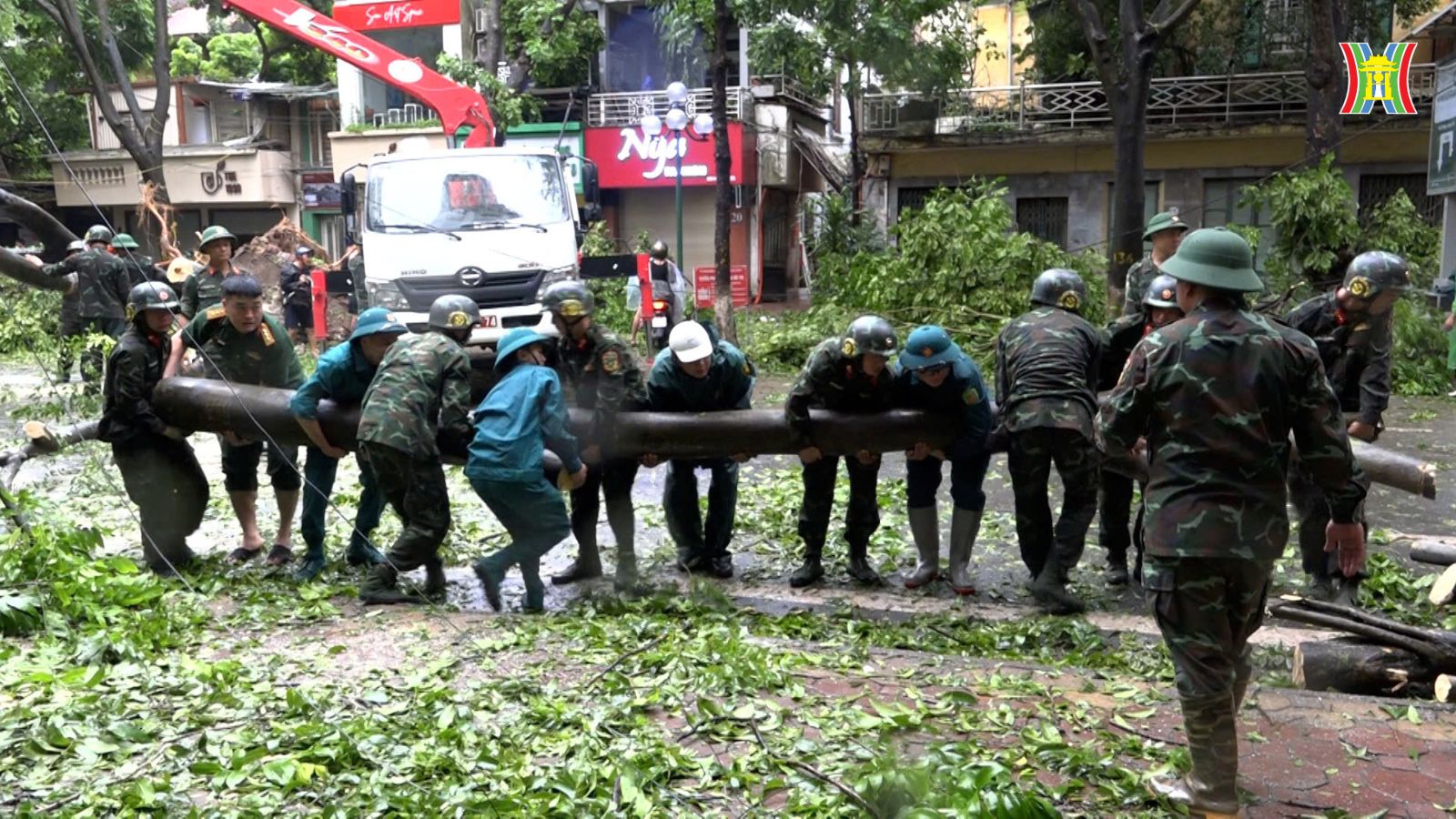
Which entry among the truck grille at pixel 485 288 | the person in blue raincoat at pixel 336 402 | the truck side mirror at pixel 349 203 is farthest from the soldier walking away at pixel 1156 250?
the truck side mirror at pixel 349 203

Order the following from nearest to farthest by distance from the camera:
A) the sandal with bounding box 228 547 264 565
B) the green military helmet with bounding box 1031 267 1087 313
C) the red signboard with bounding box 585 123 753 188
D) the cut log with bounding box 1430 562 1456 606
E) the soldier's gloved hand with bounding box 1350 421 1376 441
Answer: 1. the cut log with bounding box 1430 562 1456 606
2. the soldier's gloved hand with bounding box 1350 421 1376 441
3. the green military helmet with bounding box 1031 267 1087 313
4. the sandal with bounding box 228 547 264 565
5. the red signboard with bounding box 585 123 753 188

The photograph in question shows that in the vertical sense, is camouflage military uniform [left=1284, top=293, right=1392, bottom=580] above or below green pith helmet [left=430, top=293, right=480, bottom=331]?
below

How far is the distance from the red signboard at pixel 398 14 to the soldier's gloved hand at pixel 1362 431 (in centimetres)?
2395

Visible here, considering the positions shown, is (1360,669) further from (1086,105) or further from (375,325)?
(1086,105)

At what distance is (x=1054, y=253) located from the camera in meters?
15.5

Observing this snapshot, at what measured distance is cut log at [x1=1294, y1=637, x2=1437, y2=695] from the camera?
17.7 feet

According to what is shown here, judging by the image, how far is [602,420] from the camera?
7.35m

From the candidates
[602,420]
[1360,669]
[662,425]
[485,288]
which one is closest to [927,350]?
[662,425]

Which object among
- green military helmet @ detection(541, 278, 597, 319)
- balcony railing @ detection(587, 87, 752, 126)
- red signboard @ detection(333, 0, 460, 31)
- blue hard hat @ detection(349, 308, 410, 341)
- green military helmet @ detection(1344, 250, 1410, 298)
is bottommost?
blue hard hat @ detection(349, 308, 410, 341)

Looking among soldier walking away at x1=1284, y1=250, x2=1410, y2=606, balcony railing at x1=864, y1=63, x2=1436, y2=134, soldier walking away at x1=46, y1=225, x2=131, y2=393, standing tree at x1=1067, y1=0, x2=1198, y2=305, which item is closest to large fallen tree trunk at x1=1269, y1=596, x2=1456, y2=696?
soldier walking away at x1=1284, y1=250, x2=1410, y2=606

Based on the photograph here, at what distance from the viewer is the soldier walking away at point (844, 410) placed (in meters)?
6.89

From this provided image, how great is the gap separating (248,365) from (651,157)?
65.7ft

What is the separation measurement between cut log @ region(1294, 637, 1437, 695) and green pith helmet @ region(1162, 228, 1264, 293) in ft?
7.30

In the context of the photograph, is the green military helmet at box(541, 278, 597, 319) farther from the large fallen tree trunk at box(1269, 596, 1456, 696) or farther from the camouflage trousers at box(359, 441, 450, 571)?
the large fallen tree trunk at box(1269, 596, 1456, 696)
